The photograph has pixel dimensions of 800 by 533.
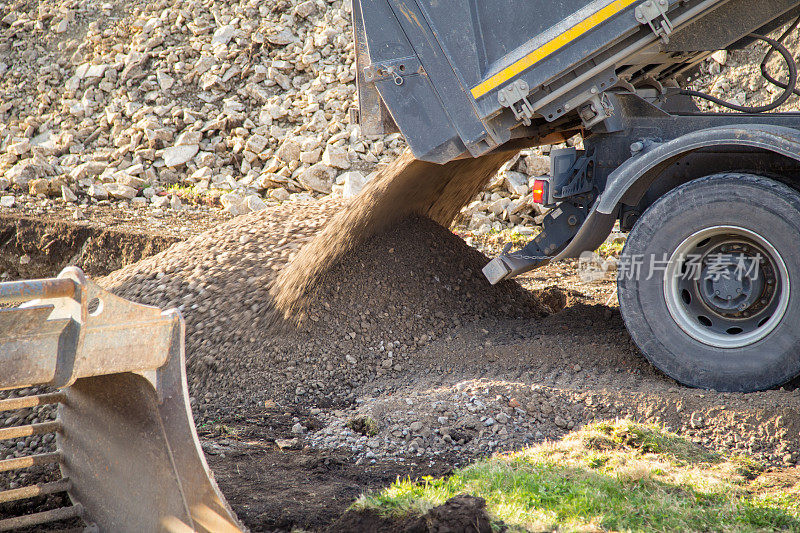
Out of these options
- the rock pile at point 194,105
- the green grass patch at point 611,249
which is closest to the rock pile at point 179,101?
the rock pile at point 194,105

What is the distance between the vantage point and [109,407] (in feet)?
9.63

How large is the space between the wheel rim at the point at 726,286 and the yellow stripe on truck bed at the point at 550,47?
4.10 feet

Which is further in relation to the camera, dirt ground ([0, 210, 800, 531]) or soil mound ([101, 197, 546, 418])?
soil mound ([101, 197, 546, 418])

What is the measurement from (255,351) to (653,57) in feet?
10.1

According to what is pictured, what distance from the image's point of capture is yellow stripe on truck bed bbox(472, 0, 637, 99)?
12.2 ft

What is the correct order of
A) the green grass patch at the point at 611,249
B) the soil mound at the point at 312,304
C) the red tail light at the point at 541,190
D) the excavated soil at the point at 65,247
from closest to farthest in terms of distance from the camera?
the red tail light at the point at 541,190 < the soil mound at the point at 312,304 < the excavated soil at the point at 65,247 < the green grass patch at the point at 611,249

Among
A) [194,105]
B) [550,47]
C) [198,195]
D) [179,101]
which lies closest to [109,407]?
[550,47]

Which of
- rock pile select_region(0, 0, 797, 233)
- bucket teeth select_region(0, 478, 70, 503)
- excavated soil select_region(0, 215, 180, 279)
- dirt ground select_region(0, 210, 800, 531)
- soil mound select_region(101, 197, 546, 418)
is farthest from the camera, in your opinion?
rock pile select_region(0, 0, 797, 233)

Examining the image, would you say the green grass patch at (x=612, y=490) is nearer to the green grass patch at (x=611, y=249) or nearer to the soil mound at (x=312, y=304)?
the soil mound at (x=312, y=304)

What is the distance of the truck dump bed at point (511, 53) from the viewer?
12.4 feet

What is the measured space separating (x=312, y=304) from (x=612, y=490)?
2.54 m

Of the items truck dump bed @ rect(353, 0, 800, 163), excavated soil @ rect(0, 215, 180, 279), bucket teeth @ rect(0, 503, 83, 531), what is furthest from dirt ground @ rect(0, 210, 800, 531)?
excavated soil @ rect(0, 215, 180, 279)

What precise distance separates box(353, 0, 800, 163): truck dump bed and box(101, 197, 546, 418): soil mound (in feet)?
4.06

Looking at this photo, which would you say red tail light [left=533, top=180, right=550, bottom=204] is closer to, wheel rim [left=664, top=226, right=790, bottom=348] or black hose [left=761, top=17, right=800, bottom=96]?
wheel rim [left=664, top=226, right=790, bottom=348]
